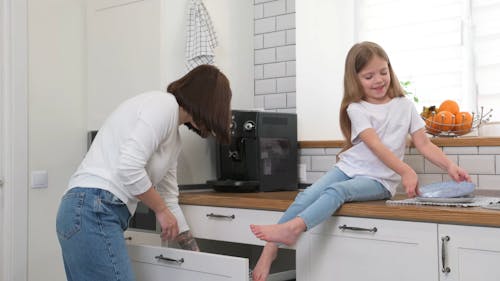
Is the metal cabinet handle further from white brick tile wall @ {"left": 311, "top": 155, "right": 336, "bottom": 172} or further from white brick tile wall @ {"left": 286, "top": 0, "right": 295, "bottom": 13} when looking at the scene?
white brick tile wall @ {"left": 286, "top": 0, "right": 295, "bottom": 13}

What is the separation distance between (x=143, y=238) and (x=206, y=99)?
844 millimetres

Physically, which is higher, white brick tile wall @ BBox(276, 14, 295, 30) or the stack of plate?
white brick tile wall @ BBox(276, 14, 295, 30)

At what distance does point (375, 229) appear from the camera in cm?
187

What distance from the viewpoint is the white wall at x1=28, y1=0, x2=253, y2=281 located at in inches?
105

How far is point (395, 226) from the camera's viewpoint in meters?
1.83

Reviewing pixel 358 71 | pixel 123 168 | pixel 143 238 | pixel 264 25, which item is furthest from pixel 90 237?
pixel 264 25

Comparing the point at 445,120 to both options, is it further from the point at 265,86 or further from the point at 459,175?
the point at 265,86

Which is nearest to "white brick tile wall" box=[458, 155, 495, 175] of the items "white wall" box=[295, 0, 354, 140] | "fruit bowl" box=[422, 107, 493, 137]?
"fruit bowl" box=[422, 107, 493, 137]

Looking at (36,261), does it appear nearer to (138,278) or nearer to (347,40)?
(138,278)

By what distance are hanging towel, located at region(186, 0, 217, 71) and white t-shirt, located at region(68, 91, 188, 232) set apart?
2.28 ft

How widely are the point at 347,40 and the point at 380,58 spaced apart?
962mm

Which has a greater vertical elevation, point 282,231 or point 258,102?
point 258,102

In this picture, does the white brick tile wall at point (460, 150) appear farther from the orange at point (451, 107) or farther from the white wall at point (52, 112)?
the white wall at point (52, 112)

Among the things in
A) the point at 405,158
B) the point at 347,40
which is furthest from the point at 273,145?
the point at 347,40
